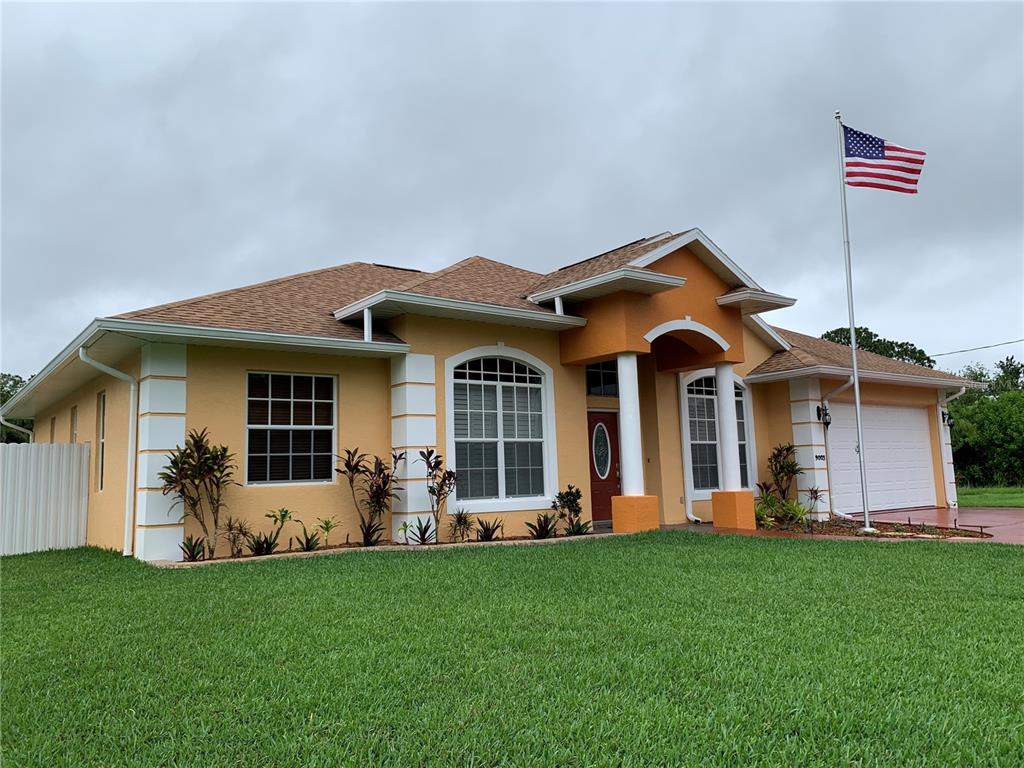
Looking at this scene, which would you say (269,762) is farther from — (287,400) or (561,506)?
(561,506)

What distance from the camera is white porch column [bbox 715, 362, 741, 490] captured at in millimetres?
13438

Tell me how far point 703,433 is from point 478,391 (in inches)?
226

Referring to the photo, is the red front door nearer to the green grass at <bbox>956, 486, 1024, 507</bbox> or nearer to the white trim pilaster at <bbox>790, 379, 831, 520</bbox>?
the white trim pilaster at <bbox>790, 379, 831, 520</bbox>

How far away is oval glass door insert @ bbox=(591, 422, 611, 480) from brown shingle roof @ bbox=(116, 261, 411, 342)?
4.77 metres

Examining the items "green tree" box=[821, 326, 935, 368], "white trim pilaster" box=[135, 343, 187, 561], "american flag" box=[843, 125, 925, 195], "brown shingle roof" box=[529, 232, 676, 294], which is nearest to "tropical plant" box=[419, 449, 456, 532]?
"white trim pilaster" box=[135, 343, 187, 561]

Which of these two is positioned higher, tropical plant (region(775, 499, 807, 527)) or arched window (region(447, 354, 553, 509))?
arched window (region(447, 354, 553, 509))

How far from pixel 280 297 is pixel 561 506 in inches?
239

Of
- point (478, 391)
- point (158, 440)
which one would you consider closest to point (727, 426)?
point (478, 391)

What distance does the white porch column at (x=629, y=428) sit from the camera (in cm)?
1198

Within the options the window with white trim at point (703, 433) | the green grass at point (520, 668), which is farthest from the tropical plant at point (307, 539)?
the window with white trim at point (703, 433)

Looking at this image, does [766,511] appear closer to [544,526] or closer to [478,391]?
[544,526]

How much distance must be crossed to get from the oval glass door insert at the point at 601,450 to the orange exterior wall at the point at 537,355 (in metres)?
0.69

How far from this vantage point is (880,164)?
12.3 m

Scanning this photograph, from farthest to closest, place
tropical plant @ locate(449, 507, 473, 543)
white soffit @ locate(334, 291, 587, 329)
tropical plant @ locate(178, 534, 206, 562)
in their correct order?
tropical plant @ locate(449, 507, 473, 543), white soffit @ locate(334, 291, 587, 329), tropical plant @ locate(178, 534, 206, 562)
